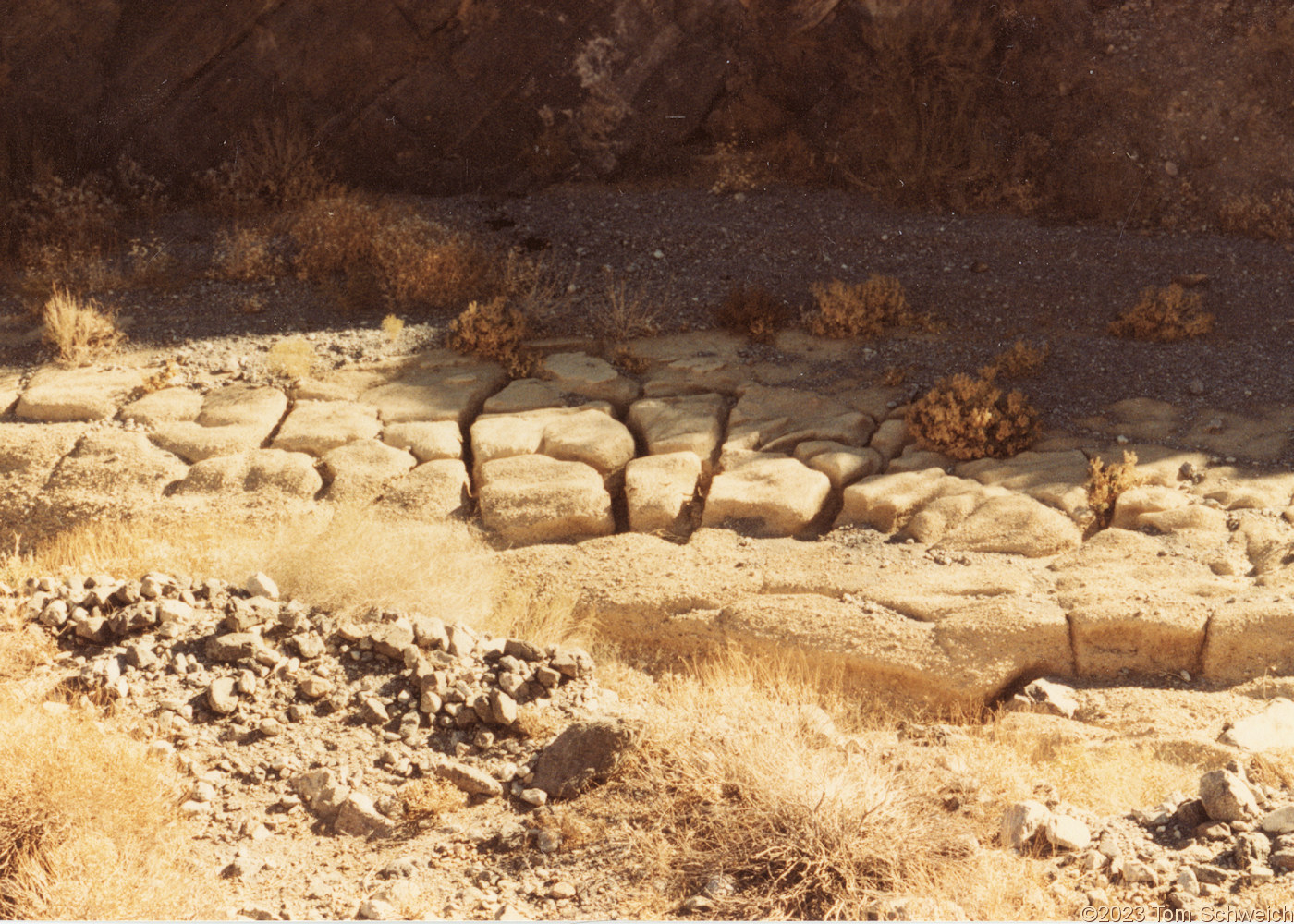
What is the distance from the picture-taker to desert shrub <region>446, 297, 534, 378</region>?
780 cm

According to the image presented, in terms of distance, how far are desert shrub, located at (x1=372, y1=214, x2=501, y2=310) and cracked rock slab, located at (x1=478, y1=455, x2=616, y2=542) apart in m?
2.38

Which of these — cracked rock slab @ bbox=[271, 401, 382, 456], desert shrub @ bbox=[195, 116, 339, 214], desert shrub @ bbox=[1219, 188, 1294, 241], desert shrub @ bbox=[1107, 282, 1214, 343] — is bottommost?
cracked rock slab @ bbox=[271, 401, 382, 456]

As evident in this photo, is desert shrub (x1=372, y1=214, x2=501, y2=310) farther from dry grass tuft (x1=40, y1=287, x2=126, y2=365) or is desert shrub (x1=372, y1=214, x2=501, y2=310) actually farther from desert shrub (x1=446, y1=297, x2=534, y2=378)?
dry grass tuft (x1=40, y1=287, x2=126, y2=365)

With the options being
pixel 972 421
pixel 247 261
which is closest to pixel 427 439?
pixel 247 261

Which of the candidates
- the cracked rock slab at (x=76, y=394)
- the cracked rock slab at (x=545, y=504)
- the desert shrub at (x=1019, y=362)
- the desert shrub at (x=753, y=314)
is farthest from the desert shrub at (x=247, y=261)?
the desert shrub at (x=1019, y=362)

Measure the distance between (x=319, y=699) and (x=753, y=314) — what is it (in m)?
4.57

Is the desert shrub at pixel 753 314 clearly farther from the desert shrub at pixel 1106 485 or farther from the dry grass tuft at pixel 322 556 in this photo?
the dry grass tuft at pixel 322 556

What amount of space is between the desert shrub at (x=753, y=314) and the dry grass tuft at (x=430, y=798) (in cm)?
461

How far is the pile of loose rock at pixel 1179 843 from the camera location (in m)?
3.61

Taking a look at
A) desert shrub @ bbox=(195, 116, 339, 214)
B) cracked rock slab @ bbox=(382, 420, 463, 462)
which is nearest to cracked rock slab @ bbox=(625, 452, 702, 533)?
cracked rock slab @ bbox=(382, 420, 463, 462)

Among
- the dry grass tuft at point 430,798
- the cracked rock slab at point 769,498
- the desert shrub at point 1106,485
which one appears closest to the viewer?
the dry grass tuft at point 430,798

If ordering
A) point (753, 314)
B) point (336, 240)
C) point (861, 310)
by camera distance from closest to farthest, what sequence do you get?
1. point (861, 310)
2. point (753, 314)
3. point (336, 240)

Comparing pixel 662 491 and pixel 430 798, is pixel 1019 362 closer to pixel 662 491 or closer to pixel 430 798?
pixel 662 491

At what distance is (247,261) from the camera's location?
8695 mm
